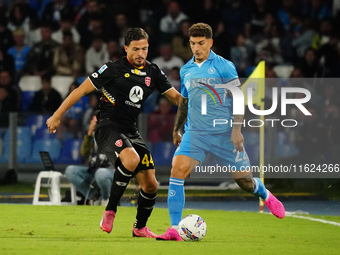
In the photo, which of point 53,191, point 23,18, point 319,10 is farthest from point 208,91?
point 23,18

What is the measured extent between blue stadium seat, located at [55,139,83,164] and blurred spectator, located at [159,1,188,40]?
4440mm

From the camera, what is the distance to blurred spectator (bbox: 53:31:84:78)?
18.6 m

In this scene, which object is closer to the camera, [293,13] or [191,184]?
[191,184]

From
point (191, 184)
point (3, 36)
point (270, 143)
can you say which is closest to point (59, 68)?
point (3, 36)

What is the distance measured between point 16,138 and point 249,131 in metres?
4.78

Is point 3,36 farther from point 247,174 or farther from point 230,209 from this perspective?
point 247,174

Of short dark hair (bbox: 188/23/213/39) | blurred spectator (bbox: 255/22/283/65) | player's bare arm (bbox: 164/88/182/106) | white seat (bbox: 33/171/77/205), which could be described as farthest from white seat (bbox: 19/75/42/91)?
short dark hair (bbox: 188/23/213/39)

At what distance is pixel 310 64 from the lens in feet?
58.0

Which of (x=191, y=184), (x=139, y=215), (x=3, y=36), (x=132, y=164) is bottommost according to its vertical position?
(x=191, y=184)

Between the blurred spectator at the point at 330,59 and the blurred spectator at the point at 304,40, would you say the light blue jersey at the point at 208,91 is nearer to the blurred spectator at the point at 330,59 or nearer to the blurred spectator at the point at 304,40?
the blurred spectator at the point at 330,59

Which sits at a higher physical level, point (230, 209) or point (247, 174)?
Result: point (247, 174)

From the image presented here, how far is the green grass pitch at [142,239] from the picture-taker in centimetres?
788

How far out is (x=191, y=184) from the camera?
53.0 feet

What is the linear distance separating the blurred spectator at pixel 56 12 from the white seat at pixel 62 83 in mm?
1846
